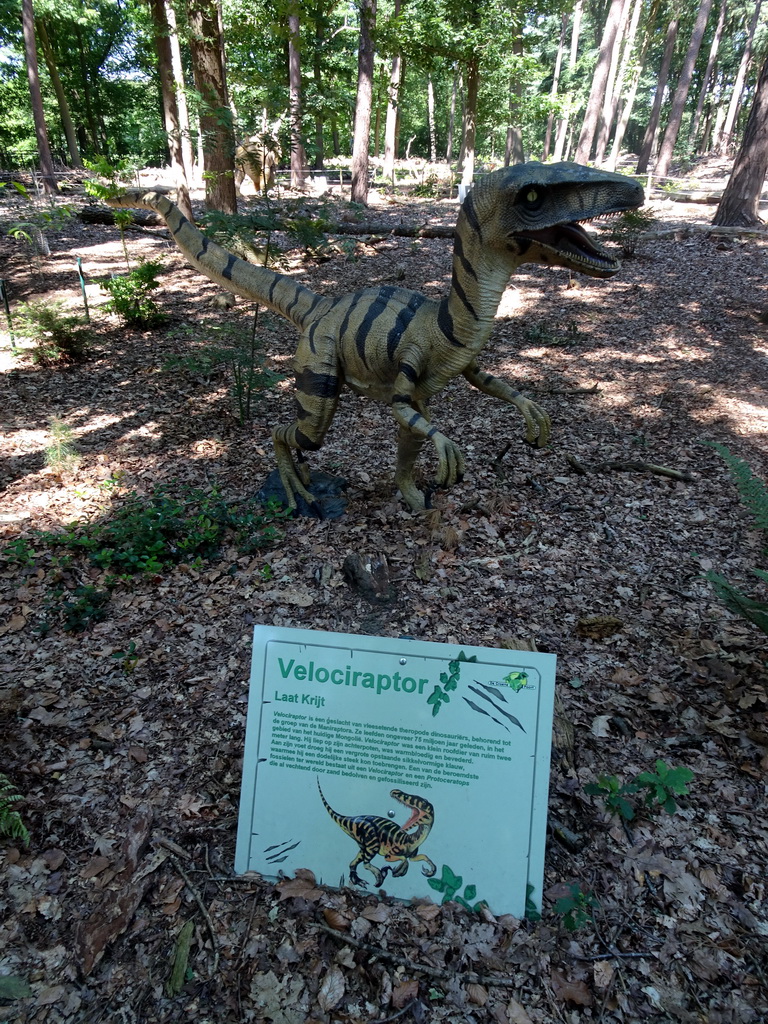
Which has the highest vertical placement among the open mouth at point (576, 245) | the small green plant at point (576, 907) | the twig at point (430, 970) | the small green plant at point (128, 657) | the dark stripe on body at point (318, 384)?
the open mouth at point (576, 245)

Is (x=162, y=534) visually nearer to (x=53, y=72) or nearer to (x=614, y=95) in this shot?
(x=53, y=72)

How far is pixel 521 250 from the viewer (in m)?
2.75

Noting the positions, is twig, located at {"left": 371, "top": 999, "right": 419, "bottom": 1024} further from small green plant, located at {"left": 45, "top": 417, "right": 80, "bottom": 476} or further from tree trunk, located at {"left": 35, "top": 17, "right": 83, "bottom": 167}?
tree trunk, located at {"left": 35, "top": 17, "right": 83, "bottom": 167}

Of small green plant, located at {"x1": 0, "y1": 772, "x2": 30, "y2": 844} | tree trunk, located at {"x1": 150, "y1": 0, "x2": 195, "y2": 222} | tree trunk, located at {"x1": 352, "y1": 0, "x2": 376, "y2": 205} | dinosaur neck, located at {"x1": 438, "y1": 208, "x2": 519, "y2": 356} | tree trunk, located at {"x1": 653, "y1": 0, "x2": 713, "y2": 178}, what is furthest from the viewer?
tree trunk, located at {"x1": 653, "y1": 0, "x2": 713, "y2": 178}

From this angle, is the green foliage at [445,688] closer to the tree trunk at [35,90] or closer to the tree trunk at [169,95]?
the tree trunk at [169,95]

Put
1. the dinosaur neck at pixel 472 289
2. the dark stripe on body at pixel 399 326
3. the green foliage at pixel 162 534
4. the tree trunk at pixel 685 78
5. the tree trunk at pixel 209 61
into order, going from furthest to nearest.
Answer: the tree trunk at pixel 685 78, the tree trunk at pixel 209 61, the green foliage at pixel 162 534, the dark stripe on body at pixel 399 326, the dinosaur neck at pixel 472 289

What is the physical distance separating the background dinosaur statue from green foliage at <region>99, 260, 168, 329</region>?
3943 millimetres

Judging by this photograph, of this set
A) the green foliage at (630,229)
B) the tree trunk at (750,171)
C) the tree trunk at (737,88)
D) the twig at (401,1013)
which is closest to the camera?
the twig at (401,1013)

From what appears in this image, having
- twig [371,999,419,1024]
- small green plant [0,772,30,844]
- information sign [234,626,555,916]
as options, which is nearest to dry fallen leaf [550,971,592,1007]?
information sign [234,626,555,916]

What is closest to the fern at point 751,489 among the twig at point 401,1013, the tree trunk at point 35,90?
the twig at point 401,1013

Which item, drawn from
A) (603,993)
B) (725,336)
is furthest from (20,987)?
(725,336)

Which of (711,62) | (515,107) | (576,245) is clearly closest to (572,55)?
(711,62)

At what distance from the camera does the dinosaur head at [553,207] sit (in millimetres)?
2512

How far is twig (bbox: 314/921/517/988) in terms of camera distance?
1846 mm
